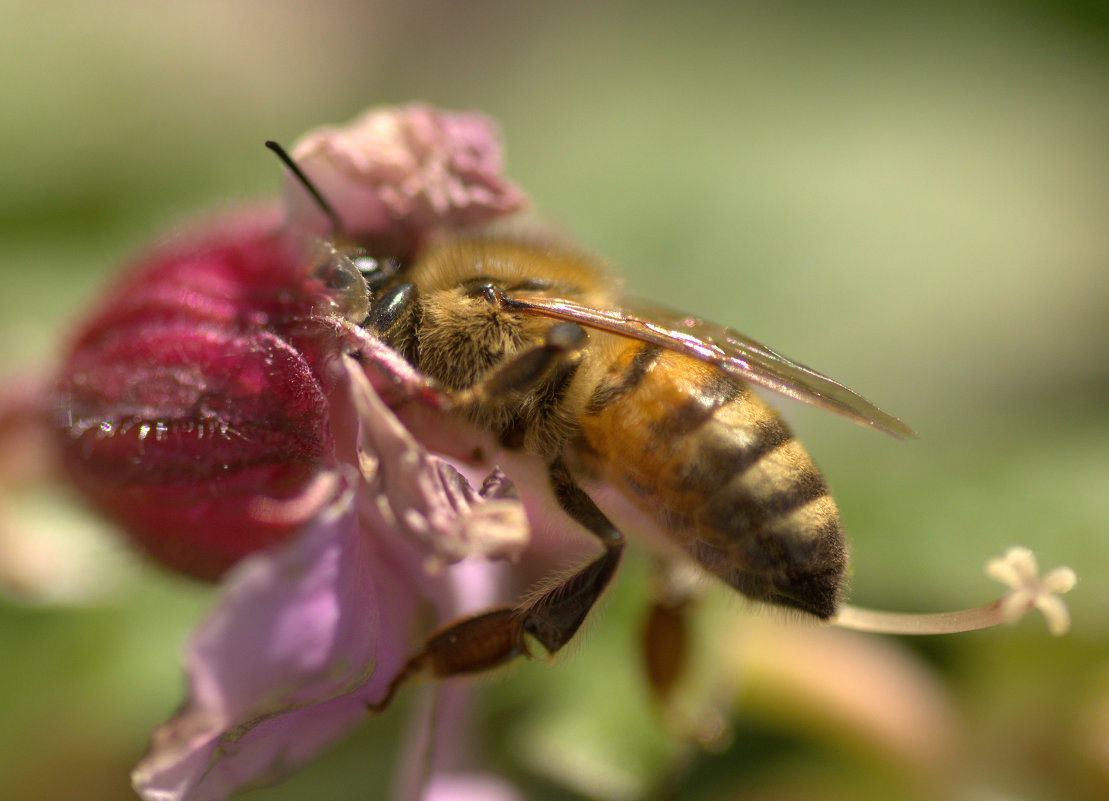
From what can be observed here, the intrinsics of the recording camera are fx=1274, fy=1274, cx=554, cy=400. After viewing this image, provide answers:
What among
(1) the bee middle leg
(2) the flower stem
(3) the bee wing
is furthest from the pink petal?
(2) the flower stem

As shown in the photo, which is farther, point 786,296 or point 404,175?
point 786,296

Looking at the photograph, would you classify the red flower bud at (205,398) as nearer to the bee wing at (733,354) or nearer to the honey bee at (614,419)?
the honey bee at (614,419)

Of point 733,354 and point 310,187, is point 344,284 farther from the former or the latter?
point 733,354

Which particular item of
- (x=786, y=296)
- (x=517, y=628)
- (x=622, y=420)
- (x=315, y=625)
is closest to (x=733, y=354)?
(x=622, y=420)

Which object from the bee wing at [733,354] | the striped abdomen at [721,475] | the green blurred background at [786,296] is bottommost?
the green blurred background at [786,296]

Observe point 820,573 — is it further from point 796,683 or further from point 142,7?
point 142,7

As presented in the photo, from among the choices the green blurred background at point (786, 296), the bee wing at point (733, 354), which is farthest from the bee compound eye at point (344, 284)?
the green blurred background at point (786, 296)
